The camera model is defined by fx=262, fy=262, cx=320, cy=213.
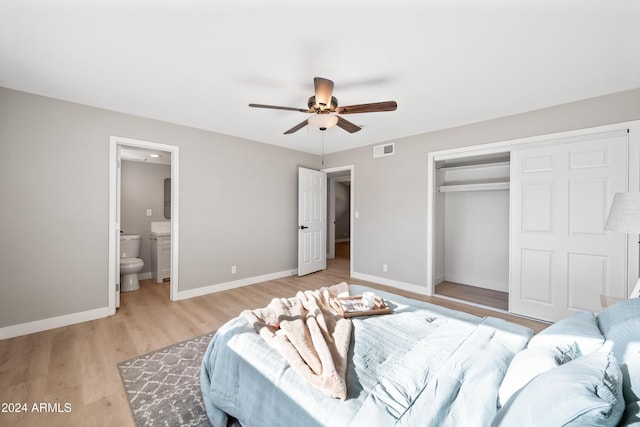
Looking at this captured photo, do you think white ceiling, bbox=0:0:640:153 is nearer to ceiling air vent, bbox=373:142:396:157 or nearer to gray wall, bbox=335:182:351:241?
ceiling air vent, bbox=373:142:396:157

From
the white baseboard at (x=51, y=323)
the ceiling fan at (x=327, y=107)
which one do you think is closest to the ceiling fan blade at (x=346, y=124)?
the ceiling fan at (x=327, y=107)

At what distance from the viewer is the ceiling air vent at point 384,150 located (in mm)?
4469

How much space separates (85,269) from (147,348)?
4.68 feet

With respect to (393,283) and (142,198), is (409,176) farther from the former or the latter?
(142,198)

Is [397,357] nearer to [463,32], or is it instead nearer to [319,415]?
[319,415]

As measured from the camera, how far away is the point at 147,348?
247cm

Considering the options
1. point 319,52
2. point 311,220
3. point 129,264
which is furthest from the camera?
point 311,220

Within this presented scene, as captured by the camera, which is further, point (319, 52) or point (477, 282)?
point (477, 282)

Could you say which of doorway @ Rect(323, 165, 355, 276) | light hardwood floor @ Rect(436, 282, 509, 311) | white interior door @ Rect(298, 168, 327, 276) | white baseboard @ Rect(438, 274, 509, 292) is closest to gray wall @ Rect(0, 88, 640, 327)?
white interior door @ Rect(298, 168, 327, 276)

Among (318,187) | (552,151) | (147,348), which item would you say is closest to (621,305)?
(552,151)

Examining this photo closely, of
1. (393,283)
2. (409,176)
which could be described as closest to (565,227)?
(409,176)

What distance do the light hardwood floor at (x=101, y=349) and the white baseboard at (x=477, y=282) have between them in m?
1.18

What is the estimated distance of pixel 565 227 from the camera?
3.01m

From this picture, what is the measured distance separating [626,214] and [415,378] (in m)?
1.79
